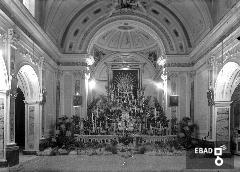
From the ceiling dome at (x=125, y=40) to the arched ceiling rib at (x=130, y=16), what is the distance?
15.7 ft

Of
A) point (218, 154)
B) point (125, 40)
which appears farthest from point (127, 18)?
point (218, 154)

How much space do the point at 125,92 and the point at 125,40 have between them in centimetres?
446

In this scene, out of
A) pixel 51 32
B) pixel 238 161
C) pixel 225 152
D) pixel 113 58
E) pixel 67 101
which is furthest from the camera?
pixel 113 58

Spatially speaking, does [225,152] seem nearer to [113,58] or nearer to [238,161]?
[238,161]

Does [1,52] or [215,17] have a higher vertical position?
[215,17]

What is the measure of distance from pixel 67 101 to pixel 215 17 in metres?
9.54

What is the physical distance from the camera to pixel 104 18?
21.9 metres

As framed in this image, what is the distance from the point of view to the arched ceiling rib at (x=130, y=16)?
18594 mm

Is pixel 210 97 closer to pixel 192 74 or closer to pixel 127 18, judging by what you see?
pixel 192 74

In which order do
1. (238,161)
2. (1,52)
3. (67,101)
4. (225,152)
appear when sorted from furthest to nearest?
(67,101) < (225,152) < (238,161) < (1,52)

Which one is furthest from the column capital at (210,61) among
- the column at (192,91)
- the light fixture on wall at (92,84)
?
the light fixture on wall at (92,84)

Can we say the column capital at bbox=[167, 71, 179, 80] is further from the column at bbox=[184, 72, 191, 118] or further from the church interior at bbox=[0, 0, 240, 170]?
the column at bbox=[184, 72, 191, 118]

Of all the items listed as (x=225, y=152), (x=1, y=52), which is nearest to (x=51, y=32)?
(x=1, y=52)

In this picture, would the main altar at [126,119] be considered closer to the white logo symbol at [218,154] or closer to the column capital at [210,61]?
the column capital at [210,61]
